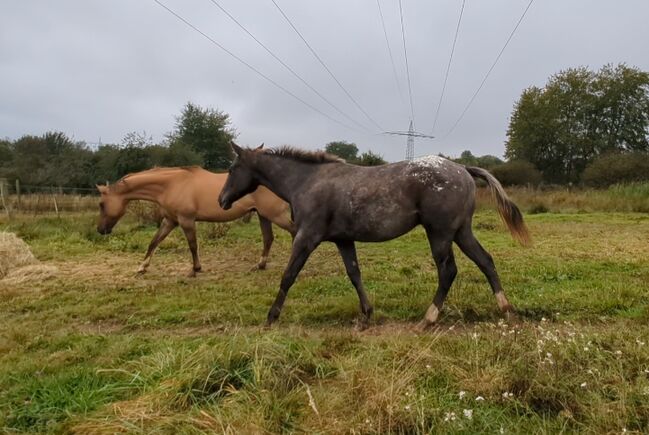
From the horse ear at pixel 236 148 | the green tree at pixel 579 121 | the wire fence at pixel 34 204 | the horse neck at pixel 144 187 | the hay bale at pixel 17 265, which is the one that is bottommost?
the hay bale at pixel 17 265

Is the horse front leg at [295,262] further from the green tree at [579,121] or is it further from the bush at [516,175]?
the green tree at [579,121]

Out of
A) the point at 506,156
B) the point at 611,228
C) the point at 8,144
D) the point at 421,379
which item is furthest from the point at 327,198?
the point at 8,144

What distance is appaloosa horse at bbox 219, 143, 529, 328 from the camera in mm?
4695

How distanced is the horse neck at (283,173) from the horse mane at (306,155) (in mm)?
47

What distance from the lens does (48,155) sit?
47125 millimetres

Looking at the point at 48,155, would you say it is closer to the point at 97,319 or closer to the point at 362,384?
the point at 97,319

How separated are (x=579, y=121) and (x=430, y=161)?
47905 mm

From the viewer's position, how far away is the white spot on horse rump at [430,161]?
188 inches

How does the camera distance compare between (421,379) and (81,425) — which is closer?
(81,425)

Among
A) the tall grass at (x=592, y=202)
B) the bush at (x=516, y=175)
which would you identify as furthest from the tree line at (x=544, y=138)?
the tall grass at (x=592, y=202)

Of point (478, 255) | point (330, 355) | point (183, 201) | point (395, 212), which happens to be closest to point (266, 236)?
point (183, 201)

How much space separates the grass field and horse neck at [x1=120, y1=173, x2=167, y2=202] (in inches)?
72.5

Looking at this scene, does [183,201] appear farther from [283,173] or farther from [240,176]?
[283,173]

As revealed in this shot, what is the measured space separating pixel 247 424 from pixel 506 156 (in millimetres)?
51563
